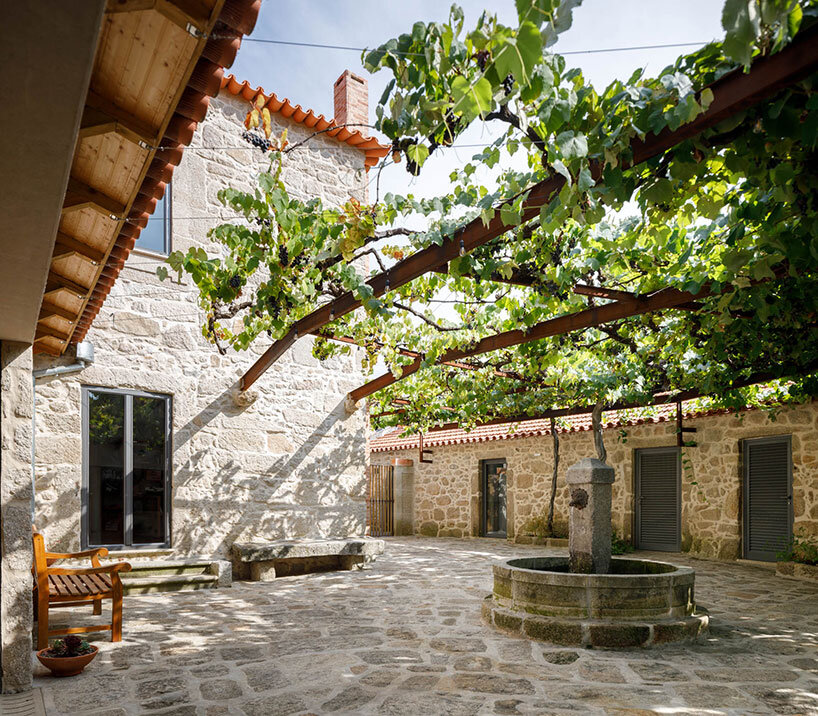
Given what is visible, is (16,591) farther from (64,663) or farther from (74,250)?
(74,250)

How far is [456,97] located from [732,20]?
74cm

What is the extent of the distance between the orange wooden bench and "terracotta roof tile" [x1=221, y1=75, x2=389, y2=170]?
505 centimetres

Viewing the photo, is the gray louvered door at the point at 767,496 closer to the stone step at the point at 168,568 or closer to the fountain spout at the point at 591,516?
the fountain spout at the point at 591,516

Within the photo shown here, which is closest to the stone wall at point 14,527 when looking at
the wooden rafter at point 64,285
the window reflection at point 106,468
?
the wooden rafter at point 64,285

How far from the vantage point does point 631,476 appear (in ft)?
36.4

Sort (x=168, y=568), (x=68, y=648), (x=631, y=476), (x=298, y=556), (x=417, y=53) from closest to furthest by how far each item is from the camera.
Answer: (x=417, y=53), (x=68, y=648), (x=168, y=568), (x=298, y=556), (x=631, y=476)

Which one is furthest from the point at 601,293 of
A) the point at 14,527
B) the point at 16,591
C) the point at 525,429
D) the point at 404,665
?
the point at 525,429

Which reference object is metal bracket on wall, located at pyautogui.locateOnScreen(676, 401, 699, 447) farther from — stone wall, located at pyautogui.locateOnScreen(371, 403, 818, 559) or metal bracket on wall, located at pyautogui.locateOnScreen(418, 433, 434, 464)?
metal bracket on wall, located at pyautogui.locateOnScreen(418, 433, 434, 464)

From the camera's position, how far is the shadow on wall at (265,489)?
731cm

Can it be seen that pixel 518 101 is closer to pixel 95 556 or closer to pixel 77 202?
pixel 77 202

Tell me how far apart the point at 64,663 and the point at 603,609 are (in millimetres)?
3715

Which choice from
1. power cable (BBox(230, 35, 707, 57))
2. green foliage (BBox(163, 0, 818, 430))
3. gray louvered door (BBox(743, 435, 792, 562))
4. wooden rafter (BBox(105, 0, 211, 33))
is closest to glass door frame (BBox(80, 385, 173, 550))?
green foliage (BBox(163, 0, 818, 430))

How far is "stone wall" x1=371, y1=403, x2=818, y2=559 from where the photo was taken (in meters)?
8.73

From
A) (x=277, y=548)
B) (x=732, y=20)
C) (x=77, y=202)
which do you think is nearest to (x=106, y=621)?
(x=277, y=548)
